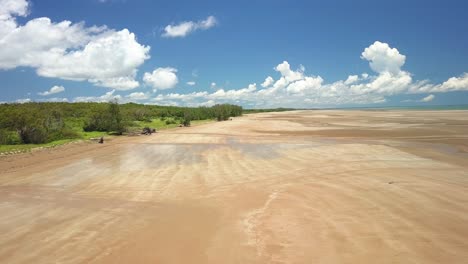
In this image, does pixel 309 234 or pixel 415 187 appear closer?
pixel 309 234

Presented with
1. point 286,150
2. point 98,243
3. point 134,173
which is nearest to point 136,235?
point 98,243

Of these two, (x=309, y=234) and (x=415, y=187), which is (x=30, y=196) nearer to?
(x=309, y=234)

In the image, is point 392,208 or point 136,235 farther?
point 392,208

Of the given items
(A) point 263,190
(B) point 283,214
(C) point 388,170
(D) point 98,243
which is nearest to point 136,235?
(D) point 98,243

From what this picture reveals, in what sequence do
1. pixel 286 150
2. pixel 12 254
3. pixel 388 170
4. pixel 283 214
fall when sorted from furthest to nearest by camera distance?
pixel 286 150 → pixel 388 170 → pixel 283 214 → pixel 12 254

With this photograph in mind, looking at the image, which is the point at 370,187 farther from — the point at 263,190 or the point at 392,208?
the point at 263,190

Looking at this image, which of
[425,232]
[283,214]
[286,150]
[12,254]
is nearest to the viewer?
[12,254]
